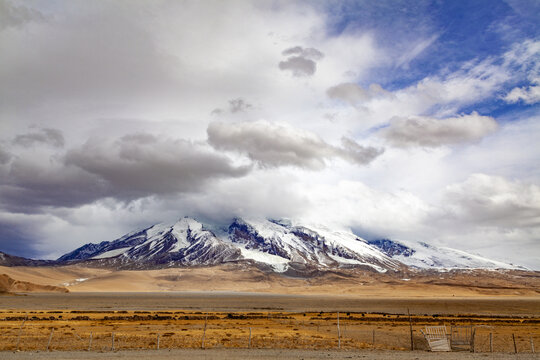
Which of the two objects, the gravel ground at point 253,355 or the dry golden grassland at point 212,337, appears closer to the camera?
the gravel ground at point 253,355

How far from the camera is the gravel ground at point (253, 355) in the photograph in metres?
37.1

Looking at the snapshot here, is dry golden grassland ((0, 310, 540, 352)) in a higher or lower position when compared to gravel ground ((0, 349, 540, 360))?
lower

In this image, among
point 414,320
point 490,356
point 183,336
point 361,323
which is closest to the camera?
point 490,356

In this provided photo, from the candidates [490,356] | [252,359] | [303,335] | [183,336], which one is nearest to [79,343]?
[183,336]

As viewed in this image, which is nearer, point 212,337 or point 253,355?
point 253,355

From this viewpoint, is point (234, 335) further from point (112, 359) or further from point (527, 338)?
point (527, 338)

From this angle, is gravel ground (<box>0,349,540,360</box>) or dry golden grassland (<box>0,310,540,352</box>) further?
dry golden grassland (<box>0,310,540,352</box>)

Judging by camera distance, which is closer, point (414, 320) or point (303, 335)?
point (303, 335)

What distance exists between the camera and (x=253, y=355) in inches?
1519

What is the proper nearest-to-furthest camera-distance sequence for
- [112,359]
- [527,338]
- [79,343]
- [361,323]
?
1. [112,359]
2. [79,343]
3. [527,338]
4. [361,323]

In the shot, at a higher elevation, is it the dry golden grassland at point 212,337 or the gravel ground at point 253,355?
the gravel ground at point 253,355

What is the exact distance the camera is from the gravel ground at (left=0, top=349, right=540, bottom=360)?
37.1 m

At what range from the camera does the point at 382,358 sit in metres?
37.0

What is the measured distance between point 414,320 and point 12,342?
62.7m
